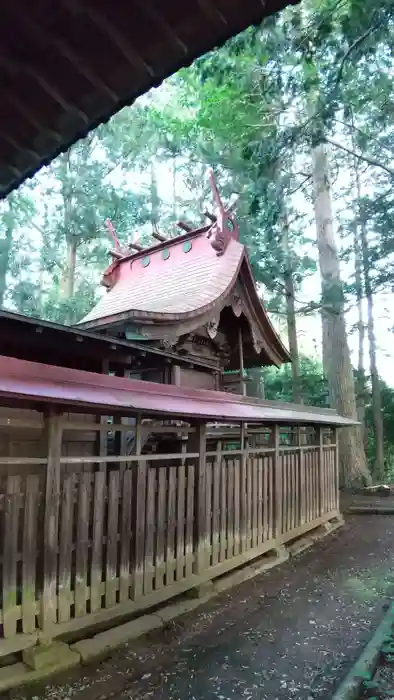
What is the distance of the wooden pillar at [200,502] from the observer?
21.3ft

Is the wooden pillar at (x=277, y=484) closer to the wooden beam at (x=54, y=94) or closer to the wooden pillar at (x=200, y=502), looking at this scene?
the wooden pillar at (x=200, y=502)

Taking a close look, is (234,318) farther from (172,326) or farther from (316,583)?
(316,583)

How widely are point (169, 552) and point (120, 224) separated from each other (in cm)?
2222

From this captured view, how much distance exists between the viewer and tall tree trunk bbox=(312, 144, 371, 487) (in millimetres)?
15977

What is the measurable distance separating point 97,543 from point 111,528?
0.24 meters

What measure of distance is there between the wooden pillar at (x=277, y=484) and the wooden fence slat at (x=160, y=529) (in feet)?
10.8

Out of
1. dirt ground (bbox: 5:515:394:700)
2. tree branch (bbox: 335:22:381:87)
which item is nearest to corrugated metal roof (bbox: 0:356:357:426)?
dirt ground (bbox: 5:515:394:700)

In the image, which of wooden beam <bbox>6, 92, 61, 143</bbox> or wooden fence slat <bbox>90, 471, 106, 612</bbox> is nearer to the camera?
wooden beam <bbox>6, 92, 61, 143</bbox>

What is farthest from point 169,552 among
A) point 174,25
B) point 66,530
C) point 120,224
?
point 120,224


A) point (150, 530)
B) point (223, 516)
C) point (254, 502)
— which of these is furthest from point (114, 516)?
point (254, 502)

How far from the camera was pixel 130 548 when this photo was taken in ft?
17.9

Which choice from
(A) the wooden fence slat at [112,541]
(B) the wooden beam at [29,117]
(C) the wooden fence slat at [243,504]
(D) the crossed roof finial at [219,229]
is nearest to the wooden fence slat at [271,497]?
(C) the wooden fence slat at [243,504]

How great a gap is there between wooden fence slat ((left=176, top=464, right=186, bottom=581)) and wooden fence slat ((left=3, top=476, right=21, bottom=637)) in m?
2.34

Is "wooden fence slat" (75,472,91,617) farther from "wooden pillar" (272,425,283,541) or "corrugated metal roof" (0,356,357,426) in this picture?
"wooden pillar" (272,425,283,541)
